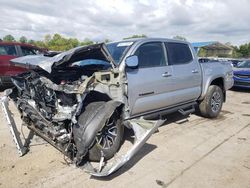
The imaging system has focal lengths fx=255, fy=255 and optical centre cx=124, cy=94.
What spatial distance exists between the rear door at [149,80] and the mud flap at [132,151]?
541 millimetres

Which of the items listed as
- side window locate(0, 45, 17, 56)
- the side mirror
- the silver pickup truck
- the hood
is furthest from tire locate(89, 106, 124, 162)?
side window locate(0, 45, 17, 56)

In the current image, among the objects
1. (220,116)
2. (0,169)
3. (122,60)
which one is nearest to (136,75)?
(122,60)

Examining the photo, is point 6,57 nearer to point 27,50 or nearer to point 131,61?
point 27,50

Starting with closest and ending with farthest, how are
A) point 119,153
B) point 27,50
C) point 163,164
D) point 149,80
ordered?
point 163,164
point 119,153
point 149,80
point 27,50

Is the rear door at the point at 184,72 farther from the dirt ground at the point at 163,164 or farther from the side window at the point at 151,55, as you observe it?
the dirt ground at the point at 163,164

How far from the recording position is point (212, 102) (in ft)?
21.3

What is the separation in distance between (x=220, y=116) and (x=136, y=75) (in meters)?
3.60

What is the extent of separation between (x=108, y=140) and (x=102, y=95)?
731mm

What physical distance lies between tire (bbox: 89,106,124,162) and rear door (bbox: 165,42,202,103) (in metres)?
1.73

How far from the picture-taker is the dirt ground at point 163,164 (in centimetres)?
345

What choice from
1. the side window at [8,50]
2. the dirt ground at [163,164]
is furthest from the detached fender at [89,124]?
the side window at [8,50]

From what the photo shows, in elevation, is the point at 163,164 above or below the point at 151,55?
below

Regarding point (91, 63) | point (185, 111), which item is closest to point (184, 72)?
point (185, 111)

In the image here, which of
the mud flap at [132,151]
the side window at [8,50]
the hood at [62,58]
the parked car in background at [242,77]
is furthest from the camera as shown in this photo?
the parked car in background at [242,77]
